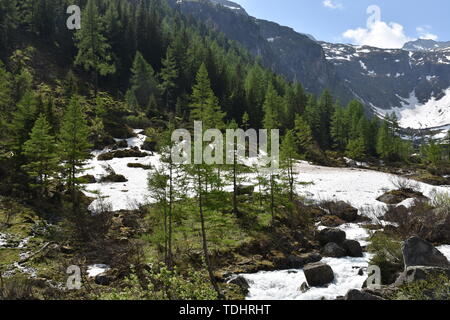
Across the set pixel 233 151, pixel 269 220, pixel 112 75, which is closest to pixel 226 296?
pixel 269 220

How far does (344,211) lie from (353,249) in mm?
7410

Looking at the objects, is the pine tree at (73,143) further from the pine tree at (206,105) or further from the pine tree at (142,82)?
the pine tree at (142,82)

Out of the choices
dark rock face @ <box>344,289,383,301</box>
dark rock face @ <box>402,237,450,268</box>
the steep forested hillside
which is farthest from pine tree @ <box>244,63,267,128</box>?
dark rock face @ <box>344,289,383,301</box>

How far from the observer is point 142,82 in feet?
217

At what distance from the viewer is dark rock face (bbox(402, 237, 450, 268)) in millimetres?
14556

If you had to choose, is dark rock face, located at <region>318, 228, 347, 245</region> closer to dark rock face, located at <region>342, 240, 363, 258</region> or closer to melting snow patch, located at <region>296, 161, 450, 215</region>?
dark rock face, located at <region>342, 240, 363, 258</region>

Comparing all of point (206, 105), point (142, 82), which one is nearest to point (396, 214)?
point (206, 105)

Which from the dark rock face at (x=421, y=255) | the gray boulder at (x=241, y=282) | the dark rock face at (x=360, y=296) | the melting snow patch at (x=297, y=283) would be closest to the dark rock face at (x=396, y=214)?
the melting snow patch at (x=297, y=283)

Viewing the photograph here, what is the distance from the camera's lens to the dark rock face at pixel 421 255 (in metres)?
14.6

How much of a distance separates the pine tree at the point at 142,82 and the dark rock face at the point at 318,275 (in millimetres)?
55409

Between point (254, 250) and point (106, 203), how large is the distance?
41.6 feet

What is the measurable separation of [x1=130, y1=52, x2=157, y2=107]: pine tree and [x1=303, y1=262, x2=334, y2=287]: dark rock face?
5541 centimetres

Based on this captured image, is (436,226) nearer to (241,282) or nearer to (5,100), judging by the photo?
(241,282)
